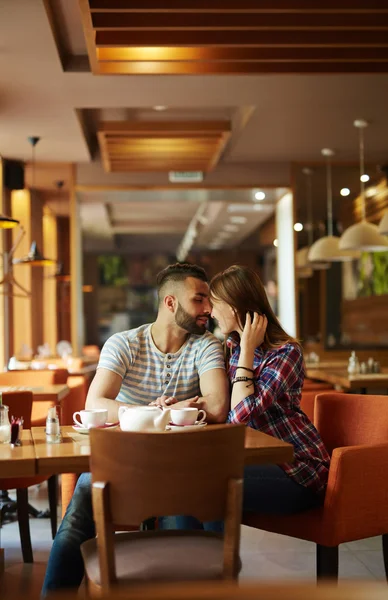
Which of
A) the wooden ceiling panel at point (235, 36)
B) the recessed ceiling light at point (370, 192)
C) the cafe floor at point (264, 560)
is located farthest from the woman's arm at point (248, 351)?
the recessed ceiling light at point (370, 192)

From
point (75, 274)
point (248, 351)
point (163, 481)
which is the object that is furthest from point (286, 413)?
point (75, 274)

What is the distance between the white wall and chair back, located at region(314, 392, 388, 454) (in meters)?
6.50

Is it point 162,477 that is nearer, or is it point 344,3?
point 162,477

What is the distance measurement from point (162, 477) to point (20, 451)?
564 millimetres

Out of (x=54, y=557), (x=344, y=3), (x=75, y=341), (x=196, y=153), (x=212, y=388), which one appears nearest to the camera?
(x=54, y=557)

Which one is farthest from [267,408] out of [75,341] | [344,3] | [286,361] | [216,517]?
[75,341]

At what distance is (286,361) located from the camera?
2766mm

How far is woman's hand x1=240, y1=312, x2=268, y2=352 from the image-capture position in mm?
2785

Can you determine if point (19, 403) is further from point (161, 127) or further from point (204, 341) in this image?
point (161, 127)

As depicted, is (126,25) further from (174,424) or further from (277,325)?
(174,424)

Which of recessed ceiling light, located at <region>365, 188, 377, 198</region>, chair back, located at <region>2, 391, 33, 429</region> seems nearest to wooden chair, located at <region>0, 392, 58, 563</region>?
chair back, located at <region>2, 391, 33, 429</region>

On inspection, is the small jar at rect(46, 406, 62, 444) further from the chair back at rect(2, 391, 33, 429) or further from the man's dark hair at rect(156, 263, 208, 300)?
the chair back at rect(2, 391, 33, 429)

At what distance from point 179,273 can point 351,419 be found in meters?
0.96

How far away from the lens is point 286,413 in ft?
9.11
